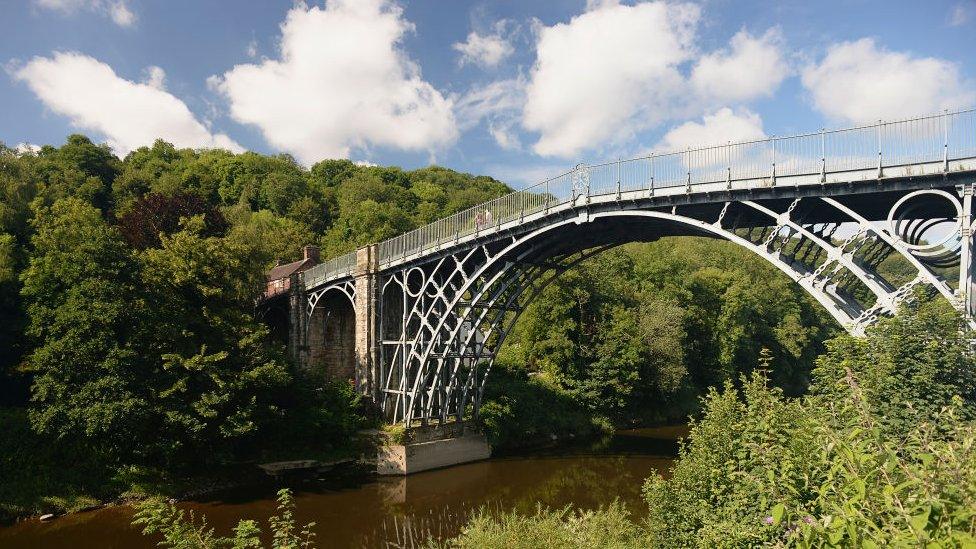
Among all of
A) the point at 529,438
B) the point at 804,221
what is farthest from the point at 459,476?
the point at 804,221

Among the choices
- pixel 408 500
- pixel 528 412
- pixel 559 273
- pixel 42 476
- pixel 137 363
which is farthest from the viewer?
pixel 528 412

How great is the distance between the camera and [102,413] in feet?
55.7

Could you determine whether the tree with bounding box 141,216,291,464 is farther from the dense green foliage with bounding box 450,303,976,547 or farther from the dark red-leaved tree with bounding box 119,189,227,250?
the dense green foliage with bounding box 450,303,976,547

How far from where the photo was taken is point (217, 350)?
20375mm

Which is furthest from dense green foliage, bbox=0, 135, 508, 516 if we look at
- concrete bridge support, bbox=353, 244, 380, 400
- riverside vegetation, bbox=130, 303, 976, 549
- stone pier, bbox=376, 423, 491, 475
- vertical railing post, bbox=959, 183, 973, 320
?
vertical railing post, bbox=959, 183, 973, 320

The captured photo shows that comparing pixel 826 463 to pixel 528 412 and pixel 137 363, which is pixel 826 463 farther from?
pixel 528 412

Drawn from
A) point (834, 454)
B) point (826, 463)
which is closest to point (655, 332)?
point (834, 454)

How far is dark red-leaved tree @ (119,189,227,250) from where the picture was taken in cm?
2766

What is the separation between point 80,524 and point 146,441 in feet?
9.56

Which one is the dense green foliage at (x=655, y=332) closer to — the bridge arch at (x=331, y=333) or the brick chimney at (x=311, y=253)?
the bridge arch at (x=331, y=333)

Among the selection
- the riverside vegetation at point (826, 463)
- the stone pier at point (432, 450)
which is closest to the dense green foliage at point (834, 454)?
the riverside vegetation at point (826, 463)

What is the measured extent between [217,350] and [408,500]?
28.2 ft

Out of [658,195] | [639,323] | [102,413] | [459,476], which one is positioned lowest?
[459,476]

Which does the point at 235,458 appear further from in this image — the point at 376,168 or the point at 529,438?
the point at 376,168
